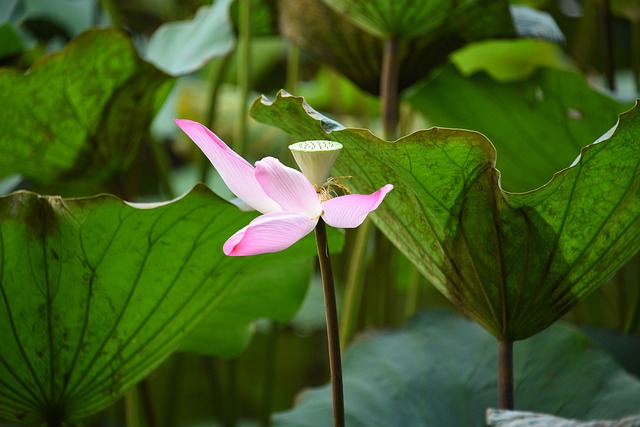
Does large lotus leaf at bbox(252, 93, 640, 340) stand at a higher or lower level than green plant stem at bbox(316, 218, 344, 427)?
higher

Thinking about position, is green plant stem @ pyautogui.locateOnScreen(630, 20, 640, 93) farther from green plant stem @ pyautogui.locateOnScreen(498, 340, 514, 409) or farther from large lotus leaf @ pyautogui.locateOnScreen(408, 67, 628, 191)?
green plant stem @ pyautogui.locateOnScreen(498, 340, 514, 409)

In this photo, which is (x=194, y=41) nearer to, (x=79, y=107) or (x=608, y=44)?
(x=79, y=107)

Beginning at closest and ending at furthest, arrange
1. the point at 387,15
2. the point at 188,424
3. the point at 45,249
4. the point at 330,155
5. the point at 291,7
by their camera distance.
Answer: the point at 330,155
the point at 45,249
the point at 387,15
the point at 291,7
the point at 188,424

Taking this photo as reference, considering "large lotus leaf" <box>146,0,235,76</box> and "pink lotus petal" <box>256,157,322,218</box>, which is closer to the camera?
"pink lotus petal" <box>256,157,322,218</box>

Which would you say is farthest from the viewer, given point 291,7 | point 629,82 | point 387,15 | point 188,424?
point 188,424

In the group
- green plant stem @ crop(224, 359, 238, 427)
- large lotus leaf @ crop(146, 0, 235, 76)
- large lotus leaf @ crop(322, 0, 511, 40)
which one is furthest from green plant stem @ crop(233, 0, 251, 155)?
green plant stem @ crop(224, 359, 238, 427)

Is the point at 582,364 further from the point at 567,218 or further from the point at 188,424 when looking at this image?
the point at 188,424

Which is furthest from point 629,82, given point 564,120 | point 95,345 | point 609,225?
point 95,345
